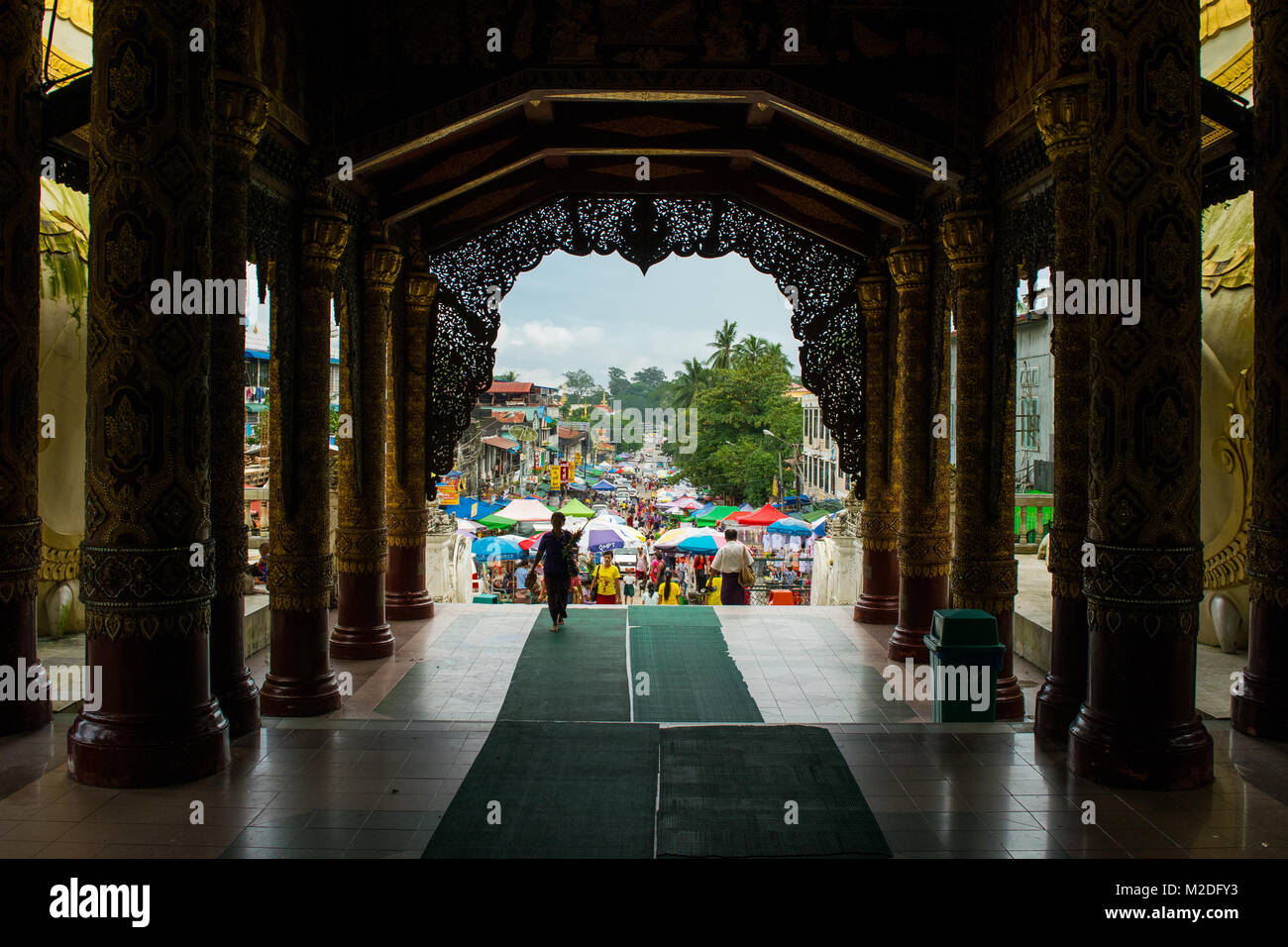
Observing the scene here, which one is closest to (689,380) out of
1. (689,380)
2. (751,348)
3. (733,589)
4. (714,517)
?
(689,380)

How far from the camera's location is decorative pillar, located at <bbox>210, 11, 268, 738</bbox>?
6430 millimetres

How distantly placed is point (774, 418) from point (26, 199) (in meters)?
31.8

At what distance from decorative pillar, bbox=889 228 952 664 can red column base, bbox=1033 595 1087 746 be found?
302cm

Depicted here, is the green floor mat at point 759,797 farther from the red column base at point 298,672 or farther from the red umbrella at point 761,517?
the red umbrella at point 761,517

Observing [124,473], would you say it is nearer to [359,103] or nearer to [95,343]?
[95,343]

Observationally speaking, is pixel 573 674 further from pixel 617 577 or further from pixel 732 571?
pixel 617 577

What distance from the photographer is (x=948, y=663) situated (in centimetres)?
728

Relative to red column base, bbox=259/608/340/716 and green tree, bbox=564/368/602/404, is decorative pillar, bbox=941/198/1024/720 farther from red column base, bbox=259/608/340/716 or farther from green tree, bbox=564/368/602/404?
green tree, bbox=564/368/602/404

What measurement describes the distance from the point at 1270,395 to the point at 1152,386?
1872 millimetres

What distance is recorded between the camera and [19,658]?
660cm

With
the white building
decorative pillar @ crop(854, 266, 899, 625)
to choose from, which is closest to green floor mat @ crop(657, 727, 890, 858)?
decorative pillar @ crop(854, 266, 899, 625)

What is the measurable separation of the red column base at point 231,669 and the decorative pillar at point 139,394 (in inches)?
43.6

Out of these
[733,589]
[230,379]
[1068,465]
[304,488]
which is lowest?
[733,589]

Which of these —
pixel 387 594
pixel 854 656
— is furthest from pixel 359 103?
pixel 854 656
